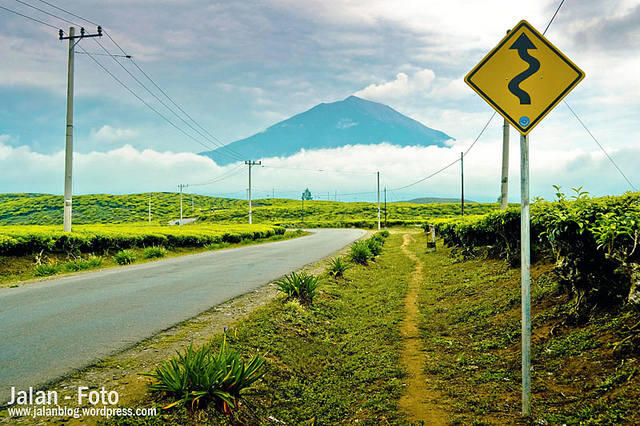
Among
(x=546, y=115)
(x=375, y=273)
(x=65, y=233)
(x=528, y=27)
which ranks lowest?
(x=375, y=273)

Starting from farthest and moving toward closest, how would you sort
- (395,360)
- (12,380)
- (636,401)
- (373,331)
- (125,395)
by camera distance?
(373,331) → (395,360) → (12,380) → (125,395) → (636,401)

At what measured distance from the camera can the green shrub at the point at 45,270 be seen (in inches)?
516

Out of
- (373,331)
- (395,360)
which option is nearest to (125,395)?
(395,360)

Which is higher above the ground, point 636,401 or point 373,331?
point 636,401

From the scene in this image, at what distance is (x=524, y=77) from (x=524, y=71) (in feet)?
0.19

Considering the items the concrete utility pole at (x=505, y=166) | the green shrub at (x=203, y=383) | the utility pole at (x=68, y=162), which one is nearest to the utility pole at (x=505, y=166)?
the concrete utility pole at (x=505, y=166)

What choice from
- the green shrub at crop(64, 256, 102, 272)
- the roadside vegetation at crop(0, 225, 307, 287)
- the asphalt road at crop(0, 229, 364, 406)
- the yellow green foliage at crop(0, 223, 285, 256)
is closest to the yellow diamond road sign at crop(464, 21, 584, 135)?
the asphalt road at crop(0, 229, 364, 406)

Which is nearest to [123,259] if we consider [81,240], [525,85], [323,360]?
[81,240]

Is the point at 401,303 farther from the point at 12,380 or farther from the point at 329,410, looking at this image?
the point at 12,380

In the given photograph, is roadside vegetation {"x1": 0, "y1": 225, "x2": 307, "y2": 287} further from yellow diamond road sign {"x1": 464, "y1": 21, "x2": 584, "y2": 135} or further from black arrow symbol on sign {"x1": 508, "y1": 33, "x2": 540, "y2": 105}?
black arrow symbol on sign {"x1": 508, "y1": 33, "x2": 540, "y2": 105}

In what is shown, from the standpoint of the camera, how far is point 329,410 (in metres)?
4.60

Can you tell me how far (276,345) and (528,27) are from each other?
5.05 meters

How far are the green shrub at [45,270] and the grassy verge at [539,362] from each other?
38.3ft

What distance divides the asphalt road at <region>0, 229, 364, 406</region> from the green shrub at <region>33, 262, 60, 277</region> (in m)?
1.56
